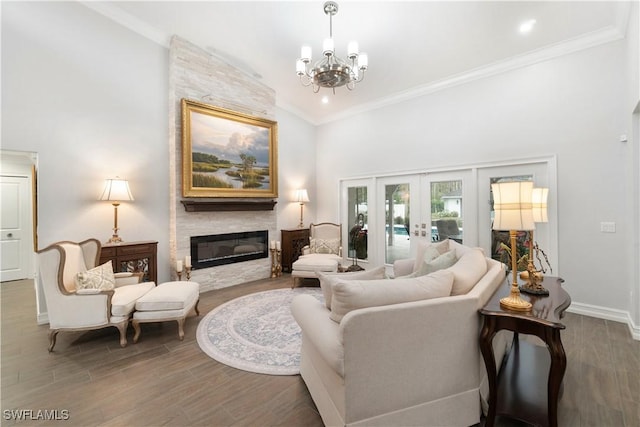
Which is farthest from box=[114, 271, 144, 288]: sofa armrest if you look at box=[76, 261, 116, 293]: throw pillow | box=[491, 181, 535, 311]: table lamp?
box=[491, 181, 535, 311]: table lamp

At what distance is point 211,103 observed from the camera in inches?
188

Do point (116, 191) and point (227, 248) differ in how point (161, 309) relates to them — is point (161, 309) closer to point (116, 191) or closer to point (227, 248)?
point (116, 191)

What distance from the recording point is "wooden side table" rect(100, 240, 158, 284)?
3.66m

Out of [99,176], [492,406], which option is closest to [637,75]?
[492,406]

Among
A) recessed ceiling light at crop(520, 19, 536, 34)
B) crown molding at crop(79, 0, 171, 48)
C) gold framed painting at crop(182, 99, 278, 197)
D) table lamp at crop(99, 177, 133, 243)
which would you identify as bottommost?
table lamp at crop(99, 177, 133, 243)

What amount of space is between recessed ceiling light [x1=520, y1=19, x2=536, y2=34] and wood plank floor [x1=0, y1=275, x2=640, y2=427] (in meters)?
3.66

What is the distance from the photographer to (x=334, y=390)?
1.59m

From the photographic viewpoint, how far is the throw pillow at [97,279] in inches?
113

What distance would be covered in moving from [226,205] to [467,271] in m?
4.14

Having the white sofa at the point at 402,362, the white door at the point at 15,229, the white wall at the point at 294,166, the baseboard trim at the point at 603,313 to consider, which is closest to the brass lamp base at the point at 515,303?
the white sofa at the point at 402,362

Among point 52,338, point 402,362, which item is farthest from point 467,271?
point 52,338

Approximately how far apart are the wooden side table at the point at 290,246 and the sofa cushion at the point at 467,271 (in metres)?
3.98

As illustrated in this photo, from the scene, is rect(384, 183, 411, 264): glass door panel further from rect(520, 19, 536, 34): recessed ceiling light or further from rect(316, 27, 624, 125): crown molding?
rect(520, 19, 536, 34): recessed ceiling light

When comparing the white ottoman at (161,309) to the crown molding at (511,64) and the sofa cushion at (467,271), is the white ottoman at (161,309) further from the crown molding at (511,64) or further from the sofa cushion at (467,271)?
the crown molding at (511,64)
